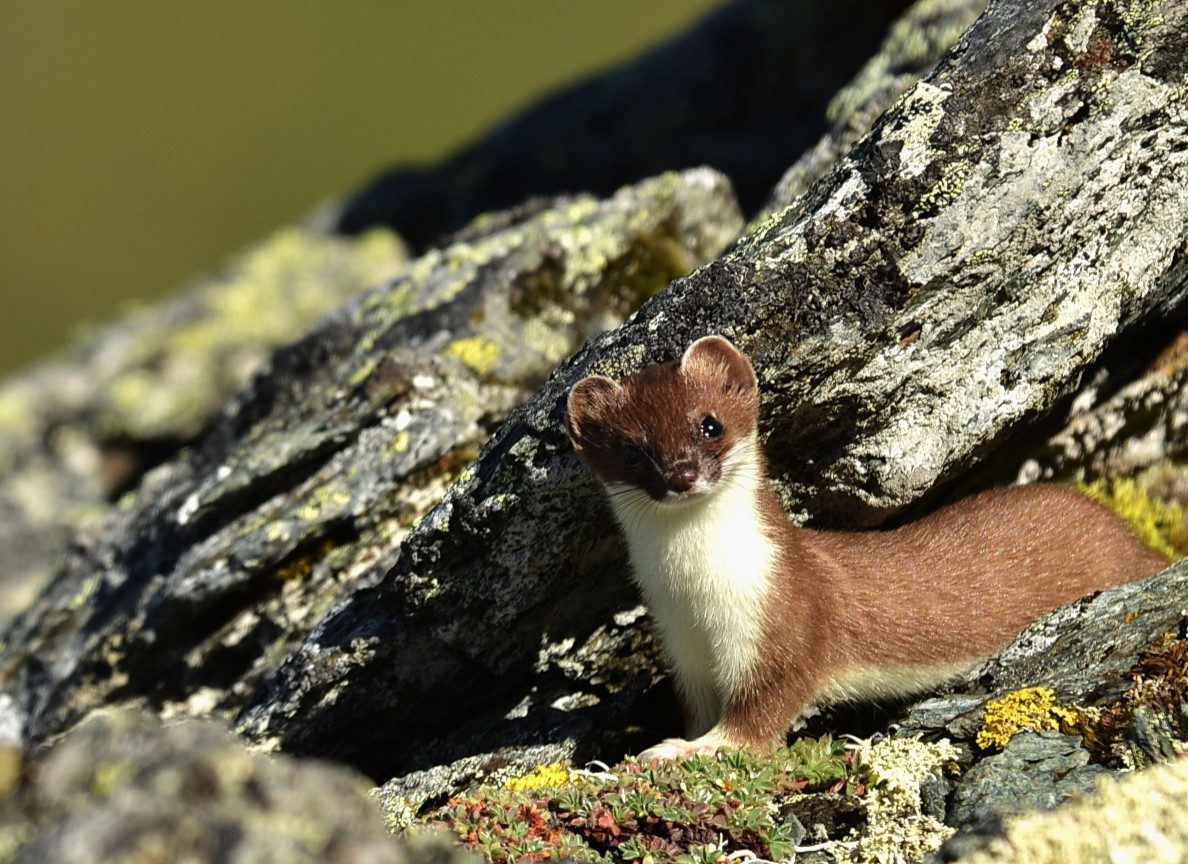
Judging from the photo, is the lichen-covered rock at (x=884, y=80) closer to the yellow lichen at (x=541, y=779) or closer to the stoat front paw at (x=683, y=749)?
the stoat front paw at (x=683, y=749)

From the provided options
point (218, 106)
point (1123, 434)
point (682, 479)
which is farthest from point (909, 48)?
point (218, 106)

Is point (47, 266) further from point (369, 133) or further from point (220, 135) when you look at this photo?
point (369, 133)

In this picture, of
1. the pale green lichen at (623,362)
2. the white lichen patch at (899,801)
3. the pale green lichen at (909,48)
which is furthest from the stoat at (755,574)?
the pale green lichen at (909,48)

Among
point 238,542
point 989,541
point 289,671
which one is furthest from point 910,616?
point 238,542

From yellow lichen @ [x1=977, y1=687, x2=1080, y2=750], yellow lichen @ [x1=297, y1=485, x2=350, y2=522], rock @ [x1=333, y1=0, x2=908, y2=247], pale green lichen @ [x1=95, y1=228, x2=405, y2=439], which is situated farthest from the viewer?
pale green lichen @ [x1=95, y1=228, x2=405, y2=439]

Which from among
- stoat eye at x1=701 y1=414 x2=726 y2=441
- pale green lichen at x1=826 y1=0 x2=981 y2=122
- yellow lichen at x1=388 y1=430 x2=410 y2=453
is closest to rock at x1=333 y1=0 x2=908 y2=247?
pale green lichen at x1=826 y1=0 x2=981 y2=122

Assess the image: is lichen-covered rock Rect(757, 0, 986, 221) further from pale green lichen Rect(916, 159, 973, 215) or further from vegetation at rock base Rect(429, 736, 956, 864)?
vegetation at rock base Rect(429, 736, 956, 864)
